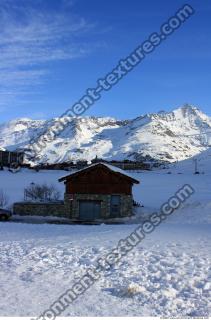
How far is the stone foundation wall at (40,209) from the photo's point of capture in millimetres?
42438

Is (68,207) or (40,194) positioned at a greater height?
(40,194)

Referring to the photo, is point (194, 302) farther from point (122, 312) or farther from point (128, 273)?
point (128, 273)

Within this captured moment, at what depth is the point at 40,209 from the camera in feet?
139

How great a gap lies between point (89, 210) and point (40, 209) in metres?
4.47

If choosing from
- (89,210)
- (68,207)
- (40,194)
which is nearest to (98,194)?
(89,210)

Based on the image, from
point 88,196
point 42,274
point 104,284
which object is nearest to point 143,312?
point 104,284

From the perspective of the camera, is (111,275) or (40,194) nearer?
(111,275)

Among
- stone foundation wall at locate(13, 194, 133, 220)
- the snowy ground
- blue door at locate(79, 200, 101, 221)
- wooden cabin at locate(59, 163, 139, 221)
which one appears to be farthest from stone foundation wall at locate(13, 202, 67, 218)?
the snowy ground

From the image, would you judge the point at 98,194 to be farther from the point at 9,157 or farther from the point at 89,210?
the point at 9,157

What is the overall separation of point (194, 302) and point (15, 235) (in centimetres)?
1434

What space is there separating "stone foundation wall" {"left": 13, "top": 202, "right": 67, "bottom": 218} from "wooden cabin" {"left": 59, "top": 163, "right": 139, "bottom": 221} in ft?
1.90

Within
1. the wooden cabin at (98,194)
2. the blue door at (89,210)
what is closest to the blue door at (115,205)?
the wooden cabin at (98,194)

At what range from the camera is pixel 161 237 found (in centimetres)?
2272

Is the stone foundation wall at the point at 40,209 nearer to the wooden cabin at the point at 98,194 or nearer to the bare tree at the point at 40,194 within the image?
the wooden cabin at the point at 98,194
